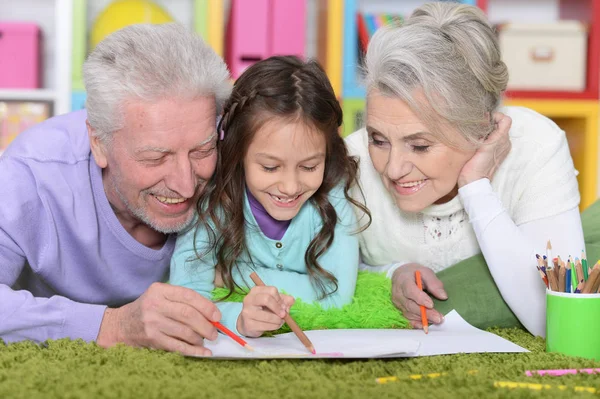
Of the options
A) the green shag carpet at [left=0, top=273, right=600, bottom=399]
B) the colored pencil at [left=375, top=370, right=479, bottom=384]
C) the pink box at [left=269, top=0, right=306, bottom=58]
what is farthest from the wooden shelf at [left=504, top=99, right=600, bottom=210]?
the colored pencil at [left=375, top=370, right=479, bottom=384]

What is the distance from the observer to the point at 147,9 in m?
2.99

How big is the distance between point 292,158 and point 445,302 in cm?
44

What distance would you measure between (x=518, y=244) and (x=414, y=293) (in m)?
0.24

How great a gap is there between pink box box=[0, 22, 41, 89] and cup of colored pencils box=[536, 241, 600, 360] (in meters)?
2.43

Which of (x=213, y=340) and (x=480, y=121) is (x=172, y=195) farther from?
(x=480, y=121)

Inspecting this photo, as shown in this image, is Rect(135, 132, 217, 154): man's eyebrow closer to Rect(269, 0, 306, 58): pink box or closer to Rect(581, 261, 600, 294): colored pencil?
Rect(581, 261, 600, 294): colored pencil

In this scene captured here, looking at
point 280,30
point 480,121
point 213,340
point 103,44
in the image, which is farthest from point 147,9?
point 213,340

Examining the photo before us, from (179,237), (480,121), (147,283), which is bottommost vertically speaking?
(147,283)

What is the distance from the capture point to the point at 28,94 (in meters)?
3.03

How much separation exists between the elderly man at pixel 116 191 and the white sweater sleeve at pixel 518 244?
0.58m

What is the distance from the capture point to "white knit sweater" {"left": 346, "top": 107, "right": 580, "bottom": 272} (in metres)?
1.65

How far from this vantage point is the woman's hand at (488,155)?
5.41ft

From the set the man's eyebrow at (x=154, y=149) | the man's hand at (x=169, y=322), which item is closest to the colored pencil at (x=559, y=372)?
the man's hand at (x=169, y=322)

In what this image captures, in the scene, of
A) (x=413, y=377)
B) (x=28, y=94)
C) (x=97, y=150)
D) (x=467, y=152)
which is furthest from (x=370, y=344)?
(x=28, y=94)
